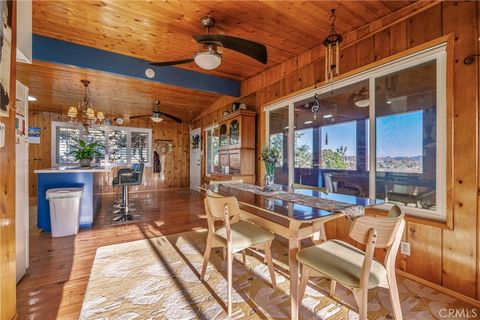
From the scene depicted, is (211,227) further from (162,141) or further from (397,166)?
(162,141)

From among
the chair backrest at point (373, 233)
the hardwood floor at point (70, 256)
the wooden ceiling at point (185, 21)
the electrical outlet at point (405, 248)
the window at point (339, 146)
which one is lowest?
the hardwood floor at point (70, 256)

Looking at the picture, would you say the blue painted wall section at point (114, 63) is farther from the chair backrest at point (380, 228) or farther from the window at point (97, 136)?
the window at point (97, 136)

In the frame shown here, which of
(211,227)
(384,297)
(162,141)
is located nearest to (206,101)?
(162,141)

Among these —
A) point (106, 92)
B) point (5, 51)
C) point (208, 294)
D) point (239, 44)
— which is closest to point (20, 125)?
point (5, 51)

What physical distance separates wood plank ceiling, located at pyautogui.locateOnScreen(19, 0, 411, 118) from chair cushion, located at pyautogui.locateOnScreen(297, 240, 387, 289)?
2.30 m

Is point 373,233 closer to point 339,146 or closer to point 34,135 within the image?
point 339,146

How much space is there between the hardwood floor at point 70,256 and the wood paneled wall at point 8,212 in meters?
0.25

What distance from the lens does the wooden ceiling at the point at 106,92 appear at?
3.89 m

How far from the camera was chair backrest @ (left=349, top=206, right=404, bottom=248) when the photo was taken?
1.09 m

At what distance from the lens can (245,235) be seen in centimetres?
179

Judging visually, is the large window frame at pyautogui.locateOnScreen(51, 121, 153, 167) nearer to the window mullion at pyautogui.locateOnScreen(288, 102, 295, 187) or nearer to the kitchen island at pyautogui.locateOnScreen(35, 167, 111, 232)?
the kitchen island at pyautogui.locateOnScreen(35, 167, 111, 232)

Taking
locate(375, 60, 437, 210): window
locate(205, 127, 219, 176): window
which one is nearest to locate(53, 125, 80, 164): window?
locate(205, 127, 219, 176): window

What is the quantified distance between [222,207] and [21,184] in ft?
6.82

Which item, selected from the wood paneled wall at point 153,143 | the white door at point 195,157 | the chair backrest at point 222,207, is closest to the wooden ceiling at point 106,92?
the wood paneled wall at point 153,143
